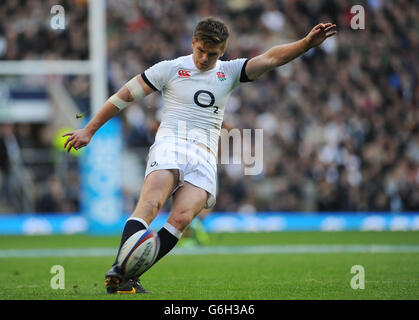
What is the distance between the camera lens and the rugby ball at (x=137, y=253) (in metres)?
5.76

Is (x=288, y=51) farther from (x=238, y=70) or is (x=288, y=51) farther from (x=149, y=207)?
(x=149, y=207)

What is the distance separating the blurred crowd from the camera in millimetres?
19203

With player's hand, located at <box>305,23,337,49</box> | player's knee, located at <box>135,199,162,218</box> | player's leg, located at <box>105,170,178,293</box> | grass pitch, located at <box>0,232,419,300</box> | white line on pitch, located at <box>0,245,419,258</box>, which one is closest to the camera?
player's leg, located at <box>105,170,178,293</box>

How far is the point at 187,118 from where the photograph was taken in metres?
6.48

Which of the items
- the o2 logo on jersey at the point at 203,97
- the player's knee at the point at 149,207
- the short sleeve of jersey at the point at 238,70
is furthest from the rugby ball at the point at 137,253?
the short sleeve of jersey at the point at 238,70

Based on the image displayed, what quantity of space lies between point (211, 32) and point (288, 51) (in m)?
0.66

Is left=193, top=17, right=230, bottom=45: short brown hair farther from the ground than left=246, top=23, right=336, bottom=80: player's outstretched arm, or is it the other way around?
left=193, top=17, right=230, bottom=45: short brown hair

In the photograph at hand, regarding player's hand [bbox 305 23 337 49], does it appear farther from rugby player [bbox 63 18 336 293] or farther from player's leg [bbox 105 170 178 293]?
player's leg [bbox 105 170 178 293]

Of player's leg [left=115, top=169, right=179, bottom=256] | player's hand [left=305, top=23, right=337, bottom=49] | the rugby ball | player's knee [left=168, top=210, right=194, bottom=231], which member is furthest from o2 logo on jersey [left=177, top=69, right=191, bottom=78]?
the rugby ball

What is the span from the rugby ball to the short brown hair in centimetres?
165

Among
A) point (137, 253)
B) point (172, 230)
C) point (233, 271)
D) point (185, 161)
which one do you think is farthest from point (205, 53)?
point (233, 271)
